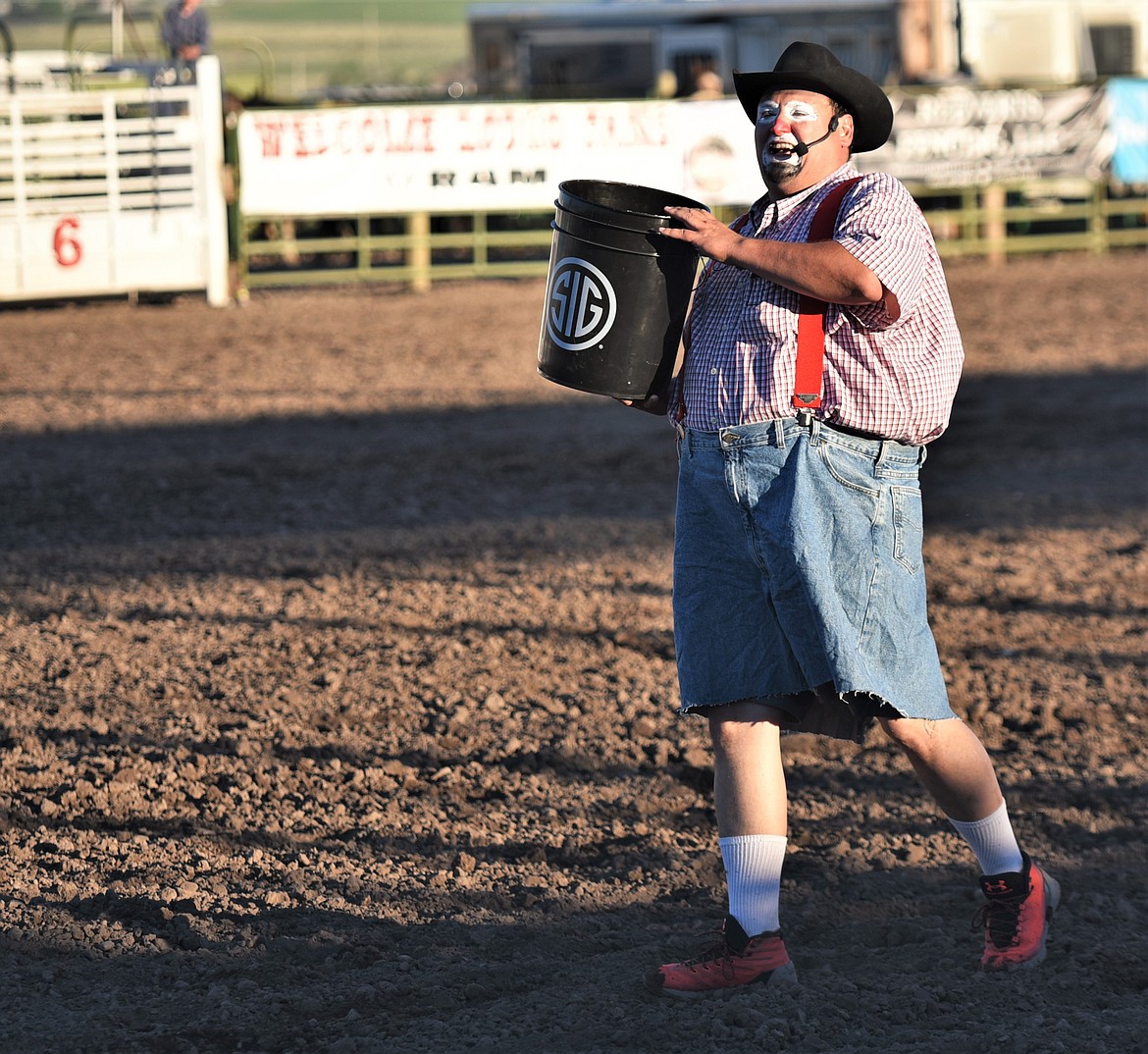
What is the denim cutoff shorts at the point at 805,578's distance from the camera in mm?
2965

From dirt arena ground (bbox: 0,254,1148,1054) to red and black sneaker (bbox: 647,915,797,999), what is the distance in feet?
0.13

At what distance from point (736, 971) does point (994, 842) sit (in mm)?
602

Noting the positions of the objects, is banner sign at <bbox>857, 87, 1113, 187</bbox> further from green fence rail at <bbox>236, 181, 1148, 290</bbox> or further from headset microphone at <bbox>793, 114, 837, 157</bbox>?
headset microphone at <bbox>793, 114, 837, 157</bbox>

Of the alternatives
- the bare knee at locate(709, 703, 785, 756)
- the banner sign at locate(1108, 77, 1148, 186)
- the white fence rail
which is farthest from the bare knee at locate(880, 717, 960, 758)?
the banner sign at locate(1108, 77, 1148, 186)

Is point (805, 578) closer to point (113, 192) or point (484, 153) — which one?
point (113, 192)

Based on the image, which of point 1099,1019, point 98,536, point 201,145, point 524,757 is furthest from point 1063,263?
point 1099,1019

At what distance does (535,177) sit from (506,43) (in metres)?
7.83

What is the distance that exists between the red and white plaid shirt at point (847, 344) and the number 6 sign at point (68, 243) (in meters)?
11.3

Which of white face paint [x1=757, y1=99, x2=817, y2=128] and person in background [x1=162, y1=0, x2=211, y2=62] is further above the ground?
person in background [x1=162, y1=0, x2=211, y2=62]

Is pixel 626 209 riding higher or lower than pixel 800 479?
higher

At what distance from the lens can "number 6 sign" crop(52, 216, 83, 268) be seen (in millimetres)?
13297

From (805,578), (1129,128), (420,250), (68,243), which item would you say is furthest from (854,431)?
(1129,128)

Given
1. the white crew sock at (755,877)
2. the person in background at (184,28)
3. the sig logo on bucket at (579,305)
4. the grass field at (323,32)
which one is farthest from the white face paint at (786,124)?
the grass field at (323,32)

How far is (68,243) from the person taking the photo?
525 inches
